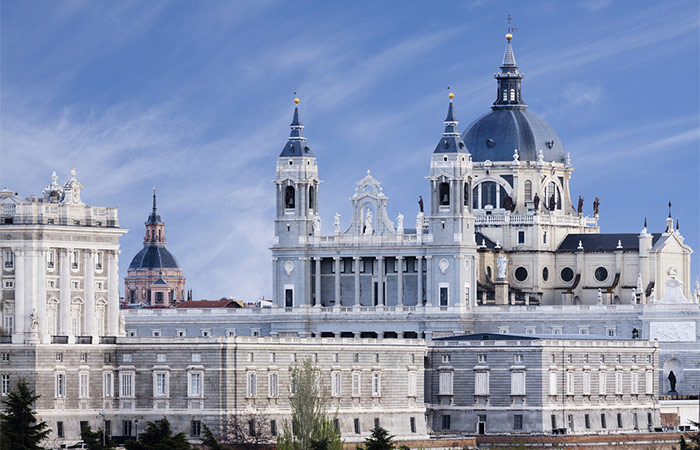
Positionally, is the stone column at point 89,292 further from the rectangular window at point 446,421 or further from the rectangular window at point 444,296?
the rectangular window at point 444,296

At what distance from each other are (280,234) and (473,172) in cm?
1693

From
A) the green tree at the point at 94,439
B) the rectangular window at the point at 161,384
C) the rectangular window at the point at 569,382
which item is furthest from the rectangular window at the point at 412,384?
the green tree at the point at 94,439

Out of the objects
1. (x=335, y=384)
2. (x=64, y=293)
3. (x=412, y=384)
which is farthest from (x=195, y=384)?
(x=412, y=384)

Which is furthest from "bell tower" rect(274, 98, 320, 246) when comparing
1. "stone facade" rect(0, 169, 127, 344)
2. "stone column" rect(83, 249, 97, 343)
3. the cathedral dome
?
"stone column" rect(83, 249, 97, 343)

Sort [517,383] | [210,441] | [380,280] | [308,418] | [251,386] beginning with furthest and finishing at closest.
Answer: [380,280]
[517,383]
[251,386]
[308,418]
[210,441]

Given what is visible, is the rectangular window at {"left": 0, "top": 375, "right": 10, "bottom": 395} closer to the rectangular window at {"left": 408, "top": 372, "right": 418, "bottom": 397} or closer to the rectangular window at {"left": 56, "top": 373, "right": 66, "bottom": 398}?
the rectangular window at {"left": 56, "top": 373, "right": 66, "bottom": 398}

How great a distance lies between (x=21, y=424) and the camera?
123m

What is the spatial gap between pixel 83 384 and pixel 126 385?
8.25ft

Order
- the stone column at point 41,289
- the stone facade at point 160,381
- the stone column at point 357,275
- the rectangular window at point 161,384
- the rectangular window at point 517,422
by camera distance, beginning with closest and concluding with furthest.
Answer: the stone facade at point 160,381 → the rectangular window at point 161,384 → the stone column at point 41,289 → the rectangular window at point 517,422 → the stone column at point 357,275

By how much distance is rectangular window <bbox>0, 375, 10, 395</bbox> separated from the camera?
134m

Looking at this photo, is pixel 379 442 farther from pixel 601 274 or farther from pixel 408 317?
pixel 601 274

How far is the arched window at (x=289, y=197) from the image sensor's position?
18800 centimetres

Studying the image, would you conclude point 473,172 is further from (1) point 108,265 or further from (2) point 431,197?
(1) point 108,265

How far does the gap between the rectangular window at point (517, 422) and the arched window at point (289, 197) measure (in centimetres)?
4095
